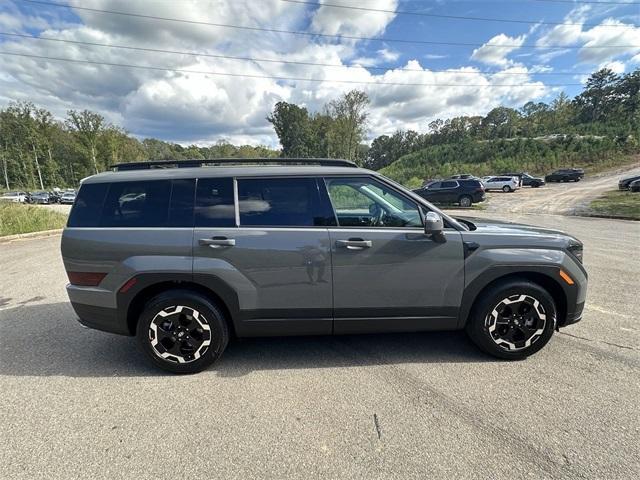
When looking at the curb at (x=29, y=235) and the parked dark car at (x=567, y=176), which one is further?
the parked dark car at (x=567, y=176)

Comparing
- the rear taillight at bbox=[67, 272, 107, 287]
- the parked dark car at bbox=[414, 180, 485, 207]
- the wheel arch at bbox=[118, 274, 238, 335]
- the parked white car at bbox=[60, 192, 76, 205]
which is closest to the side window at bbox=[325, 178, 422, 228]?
the wheel arch at bbox=[118, 274, 238, 335]

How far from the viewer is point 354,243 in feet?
9.54

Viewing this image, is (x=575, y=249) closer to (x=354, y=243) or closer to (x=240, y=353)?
(x=354, y=243)

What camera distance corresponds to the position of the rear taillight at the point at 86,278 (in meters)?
2.98

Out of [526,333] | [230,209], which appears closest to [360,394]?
[526,333]

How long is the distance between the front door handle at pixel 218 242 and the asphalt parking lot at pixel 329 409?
1.18 m

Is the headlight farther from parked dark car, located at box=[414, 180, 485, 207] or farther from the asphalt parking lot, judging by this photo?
parked dark car, located at box=[414, 180, 485, 207]

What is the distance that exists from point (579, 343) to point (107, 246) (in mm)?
4664

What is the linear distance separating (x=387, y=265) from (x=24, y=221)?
47.5 feet

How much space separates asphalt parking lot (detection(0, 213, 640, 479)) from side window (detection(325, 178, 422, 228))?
4.36 feet

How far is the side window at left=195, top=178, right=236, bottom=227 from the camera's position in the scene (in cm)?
296

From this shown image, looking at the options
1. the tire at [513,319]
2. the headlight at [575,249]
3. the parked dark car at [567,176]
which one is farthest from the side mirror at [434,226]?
the parked dark car at [567,176]

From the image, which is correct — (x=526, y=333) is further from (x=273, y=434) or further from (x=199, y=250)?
(x=199, y=250)

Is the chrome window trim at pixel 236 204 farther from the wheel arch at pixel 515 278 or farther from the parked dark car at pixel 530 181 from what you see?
the parked dark car at pixel 530 181
